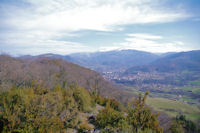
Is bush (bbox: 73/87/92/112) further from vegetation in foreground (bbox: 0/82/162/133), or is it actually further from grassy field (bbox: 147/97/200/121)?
grassy field (bbox: 147/97/200/121)

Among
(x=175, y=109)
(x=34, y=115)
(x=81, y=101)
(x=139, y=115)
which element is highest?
(x=139, y=115)

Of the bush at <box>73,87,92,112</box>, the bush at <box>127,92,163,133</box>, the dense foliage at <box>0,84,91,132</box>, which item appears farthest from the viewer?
the bush at <box>73,87,92,112</box>

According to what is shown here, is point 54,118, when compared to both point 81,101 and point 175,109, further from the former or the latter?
point 175,109

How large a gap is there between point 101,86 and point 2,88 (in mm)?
23365

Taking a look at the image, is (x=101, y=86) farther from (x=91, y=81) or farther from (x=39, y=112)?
(x=39, y=112)

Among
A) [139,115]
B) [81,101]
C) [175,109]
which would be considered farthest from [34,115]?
[175,109]

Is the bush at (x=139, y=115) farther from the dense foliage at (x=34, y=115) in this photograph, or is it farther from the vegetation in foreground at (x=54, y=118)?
the dense foliage at (x=34, y=115)

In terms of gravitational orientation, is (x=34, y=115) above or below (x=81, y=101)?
above

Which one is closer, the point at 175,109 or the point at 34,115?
the point at 34,115

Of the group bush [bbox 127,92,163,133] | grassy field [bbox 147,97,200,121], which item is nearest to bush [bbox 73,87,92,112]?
bush [bbox 127,92,163,133]

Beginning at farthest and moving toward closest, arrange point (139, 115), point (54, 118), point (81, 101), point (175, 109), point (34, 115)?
1. point (175, 109)
2. point (81, 101)
3. point (54, 118)
4. point (34, 115)
5. point (139, 115)

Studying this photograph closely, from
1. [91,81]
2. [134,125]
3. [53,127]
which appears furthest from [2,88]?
[91,81]

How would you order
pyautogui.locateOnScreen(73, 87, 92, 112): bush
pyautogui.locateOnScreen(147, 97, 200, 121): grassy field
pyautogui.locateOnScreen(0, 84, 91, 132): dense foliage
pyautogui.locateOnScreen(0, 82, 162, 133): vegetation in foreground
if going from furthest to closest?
pyautogui.locateOnScreen(147, 97, 200, 121): grassy field → pyautogui.locateOnScreen(73, 87, 92, 112): bush → pyautogui.locateOnScreen(0, 84, 91, 132): dense foliage → pyautogui.locateOnScreen(0, 82, 162, 133): vegetation in foreground

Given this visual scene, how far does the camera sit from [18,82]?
22594 millimetres
